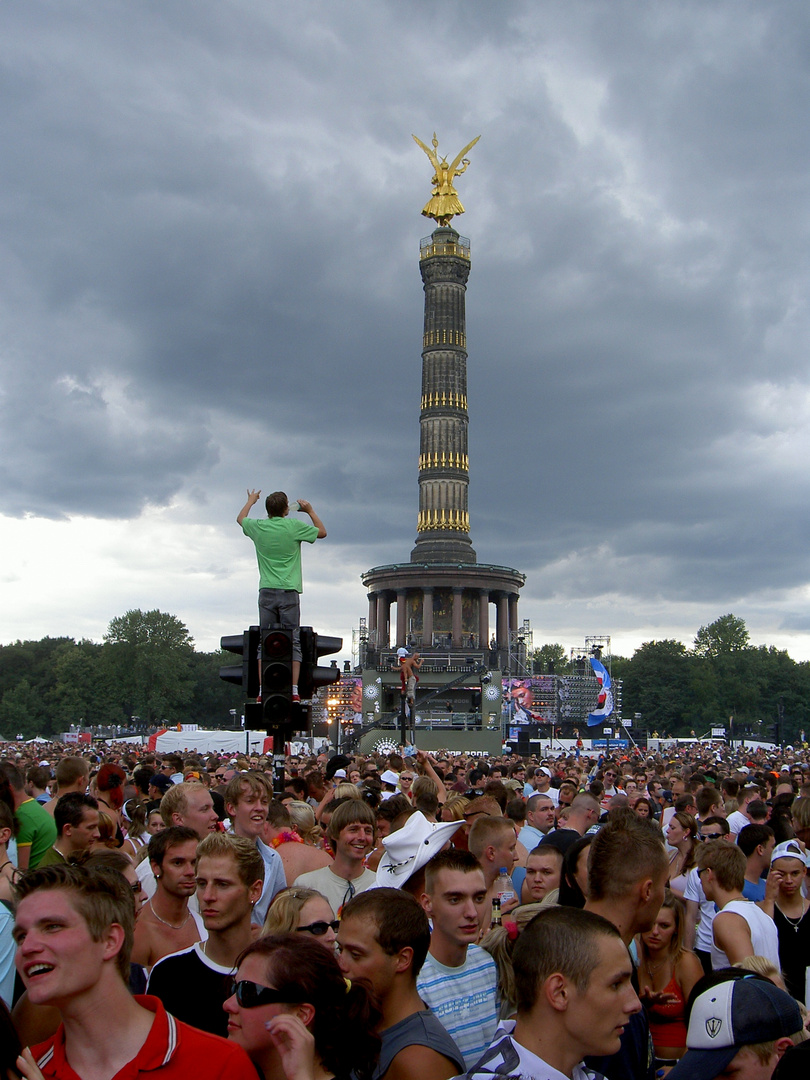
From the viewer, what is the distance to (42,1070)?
9.66 ft

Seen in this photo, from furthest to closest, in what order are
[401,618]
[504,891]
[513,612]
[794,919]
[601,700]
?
Answer: [513,612] < [401,618] < [601,700] < [504,891] < [794,919]

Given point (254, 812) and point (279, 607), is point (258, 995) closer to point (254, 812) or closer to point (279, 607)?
point (254, 812)

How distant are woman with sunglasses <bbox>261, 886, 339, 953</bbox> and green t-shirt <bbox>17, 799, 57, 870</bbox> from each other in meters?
2.89

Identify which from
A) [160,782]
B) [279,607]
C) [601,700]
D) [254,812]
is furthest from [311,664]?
[601,700]

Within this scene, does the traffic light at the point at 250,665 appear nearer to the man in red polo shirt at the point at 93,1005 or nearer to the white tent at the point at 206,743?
the man in red polo shirt at the point at 93,1005

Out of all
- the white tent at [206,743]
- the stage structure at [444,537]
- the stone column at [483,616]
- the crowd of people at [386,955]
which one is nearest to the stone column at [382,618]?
the stage structure at [444,537]

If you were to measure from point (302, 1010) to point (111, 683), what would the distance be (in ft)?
358

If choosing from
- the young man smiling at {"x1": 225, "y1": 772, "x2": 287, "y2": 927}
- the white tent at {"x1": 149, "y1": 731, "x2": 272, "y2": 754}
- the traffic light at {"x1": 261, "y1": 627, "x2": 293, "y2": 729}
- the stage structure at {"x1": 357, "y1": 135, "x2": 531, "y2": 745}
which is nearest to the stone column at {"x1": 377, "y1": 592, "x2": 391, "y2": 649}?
the stage structure at {"x1": 357, "y1": 135, "x2": 531, "y2": 745}

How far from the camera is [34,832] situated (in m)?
6.54

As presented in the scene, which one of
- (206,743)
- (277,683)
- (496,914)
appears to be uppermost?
(277,683)

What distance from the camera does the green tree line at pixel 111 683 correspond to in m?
104

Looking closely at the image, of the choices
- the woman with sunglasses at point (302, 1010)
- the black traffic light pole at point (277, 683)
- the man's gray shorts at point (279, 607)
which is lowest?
the woman with sunglasses at point (302, 1010)

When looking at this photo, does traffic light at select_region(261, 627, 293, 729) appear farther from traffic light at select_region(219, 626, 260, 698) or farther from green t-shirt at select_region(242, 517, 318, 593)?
green t-shirt at select_region(242, 517, 318, 593)

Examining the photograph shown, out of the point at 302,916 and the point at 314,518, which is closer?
the point at 302,916
